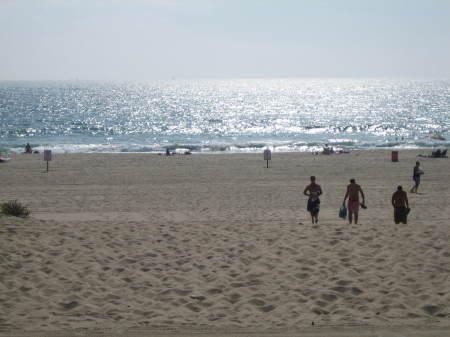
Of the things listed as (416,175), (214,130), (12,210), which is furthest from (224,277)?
(214,130)

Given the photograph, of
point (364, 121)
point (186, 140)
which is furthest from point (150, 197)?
point (364, 121)

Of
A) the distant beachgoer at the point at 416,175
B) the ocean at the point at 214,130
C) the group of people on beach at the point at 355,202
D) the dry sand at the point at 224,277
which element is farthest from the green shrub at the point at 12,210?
the ocean at the point at 214,130

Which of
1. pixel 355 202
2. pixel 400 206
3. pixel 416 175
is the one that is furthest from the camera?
pixel 416 175

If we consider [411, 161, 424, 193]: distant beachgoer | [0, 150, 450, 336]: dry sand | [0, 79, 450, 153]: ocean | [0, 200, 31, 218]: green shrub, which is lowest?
[0, 150, 450, 336]: dry sand

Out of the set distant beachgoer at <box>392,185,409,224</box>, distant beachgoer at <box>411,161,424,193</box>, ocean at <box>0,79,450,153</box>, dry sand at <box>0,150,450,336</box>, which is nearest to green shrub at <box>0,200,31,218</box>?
dry sand at <box>0,150,450,336</box>

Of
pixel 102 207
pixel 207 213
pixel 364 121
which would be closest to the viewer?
pixel 207 213

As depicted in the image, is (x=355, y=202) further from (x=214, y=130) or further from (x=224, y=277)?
(x=214, y=130)

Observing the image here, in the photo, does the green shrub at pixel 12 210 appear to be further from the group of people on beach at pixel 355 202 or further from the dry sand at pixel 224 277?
the group of people on beach at pixel 355 202

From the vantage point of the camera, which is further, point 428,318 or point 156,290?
point 156,290

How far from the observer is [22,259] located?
323 inches

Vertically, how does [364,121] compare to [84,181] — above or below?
above

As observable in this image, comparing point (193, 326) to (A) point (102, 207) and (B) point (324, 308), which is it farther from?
(A) point (102, 207)

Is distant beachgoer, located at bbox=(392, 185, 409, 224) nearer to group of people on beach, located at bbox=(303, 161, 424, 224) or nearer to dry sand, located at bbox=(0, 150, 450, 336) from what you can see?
group of people on beach, located at bbox=(303, 161, 424, 224)

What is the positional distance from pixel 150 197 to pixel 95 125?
58471 millimetres
